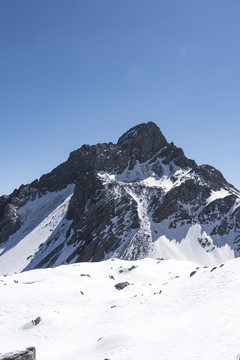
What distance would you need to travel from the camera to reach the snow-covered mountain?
98.3 metres

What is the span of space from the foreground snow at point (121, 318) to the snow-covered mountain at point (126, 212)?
55.0 metres

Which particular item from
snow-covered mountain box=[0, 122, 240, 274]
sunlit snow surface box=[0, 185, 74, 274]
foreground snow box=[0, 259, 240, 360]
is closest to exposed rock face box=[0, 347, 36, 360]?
foreground snow box=[0, 259, 240, 360]

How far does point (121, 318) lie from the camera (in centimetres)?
2519

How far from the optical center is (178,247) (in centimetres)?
9850

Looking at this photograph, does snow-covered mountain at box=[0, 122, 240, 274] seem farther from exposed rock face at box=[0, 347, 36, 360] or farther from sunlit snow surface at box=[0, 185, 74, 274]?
exposed rock face at box=[0, 347, 36, 360]

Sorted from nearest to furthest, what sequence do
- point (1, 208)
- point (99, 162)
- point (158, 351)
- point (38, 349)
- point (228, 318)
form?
point (158, 351), point (228, 318), point (38, 349), point (99, 162), point (1, 208)

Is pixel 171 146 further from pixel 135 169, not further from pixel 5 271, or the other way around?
pixel 5 271

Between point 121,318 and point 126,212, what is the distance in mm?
83843

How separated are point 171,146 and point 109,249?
68.3 meters

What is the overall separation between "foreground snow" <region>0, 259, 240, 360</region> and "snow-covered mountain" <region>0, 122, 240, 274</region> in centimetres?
5502

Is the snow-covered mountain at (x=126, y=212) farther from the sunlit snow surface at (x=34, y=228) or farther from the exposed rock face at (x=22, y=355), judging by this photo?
the exposed rock face at (x=22, y=355)

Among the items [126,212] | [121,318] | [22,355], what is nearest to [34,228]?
[126,212]

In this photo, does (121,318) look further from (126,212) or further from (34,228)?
(34,228)

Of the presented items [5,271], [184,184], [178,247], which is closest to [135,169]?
[184,184]
